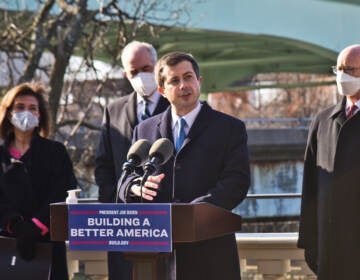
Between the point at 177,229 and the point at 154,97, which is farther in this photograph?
the point at 154,97

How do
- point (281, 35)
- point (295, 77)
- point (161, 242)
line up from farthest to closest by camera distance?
point (295, 77) < point (281, 35) < point (161, 242)

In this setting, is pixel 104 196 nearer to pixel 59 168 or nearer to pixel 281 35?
pixel 59 168

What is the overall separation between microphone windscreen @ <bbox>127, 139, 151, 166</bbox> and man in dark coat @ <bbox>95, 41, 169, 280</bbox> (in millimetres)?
1134

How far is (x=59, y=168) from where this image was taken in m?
5.50

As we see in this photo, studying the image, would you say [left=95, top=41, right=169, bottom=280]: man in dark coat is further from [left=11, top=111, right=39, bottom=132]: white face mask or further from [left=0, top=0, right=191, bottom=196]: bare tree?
[left=0, top=0, right=191, bottom=196]: bare tree

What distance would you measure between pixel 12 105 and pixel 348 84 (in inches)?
71.3

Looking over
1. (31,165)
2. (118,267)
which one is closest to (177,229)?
(118,267)

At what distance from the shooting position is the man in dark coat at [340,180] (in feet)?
15.8

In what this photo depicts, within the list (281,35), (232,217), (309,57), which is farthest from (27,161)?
(309,57)

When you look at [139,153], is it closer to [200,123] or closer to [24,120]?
[200,123]

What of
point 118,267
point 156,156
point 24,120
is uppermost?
point 24,120

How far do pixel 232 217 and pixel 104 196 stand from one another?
109cm

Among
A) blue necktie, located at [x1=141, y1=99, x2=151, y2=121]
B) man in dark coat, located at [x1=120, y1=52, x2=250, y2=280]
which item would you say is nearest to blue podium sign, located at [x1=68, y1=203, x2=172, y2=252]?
man in dark coat, located at [x1=120, y1=52, x2=250, y2=280]

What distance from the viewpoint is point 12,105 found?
17.9ft
